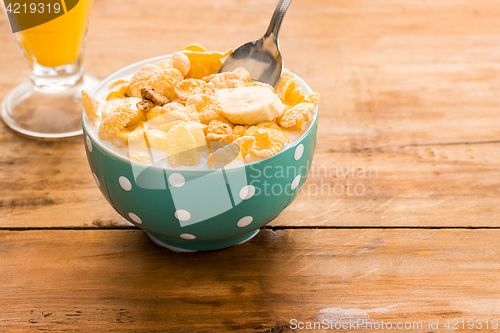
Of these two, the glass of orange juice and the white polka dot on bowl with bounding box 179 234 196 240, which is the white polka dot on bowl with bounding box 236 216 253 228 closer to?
the white polka dot on bowl with bounding box 179 234 196 240

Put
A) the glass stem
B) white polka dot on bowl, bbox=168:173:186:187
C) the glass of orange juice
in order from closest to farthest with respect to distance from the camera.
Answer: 1. white polka dot on bowl, bbox=168:173:186:187
2. the glass of orange juice
3. the glass stem

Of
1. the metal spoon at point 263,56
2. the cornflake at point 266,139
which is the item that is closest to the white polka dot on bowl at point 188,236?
the cornflake at point 266,139

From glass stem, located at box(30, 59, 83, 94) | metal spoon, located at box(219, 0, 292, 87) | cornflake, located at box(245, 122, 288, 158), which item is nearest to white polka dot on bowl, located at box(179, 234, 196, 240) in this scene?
cornflake, located at box(245, 122, 288, 158)

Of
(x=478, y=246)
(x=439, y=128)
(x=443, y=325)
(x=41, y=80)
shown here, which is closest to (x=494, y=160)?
(x=439, y=128)

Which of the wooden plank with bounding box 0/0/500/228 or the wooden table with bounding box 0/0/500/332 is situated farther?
the wooden plank with bounding box 0/0/500/228

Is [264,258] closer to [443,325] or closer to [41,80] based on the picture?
[443,325]

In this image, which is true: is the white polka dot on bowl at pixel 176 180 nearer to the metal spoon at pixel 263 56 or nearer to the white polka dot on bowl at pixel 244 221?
the white polka dot on bowl at pixel 244 221

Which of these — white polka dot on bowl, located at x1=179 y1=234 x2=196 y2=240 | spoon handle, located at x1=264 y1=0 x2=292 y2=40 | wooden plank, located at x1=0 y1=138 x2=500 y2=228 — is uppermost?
spoon handle, located at x1=264 y1=0 x2=292 y2=40

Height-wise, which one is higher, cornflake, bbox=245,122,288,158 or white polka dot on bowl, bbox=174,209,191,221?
cornflake, bbox=245,122,288,158

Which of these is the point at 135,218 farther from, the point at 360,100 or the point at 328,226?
the point at 360,100

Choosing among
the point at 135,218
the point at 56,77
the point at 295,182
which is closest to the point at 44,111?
the point at 56,77
